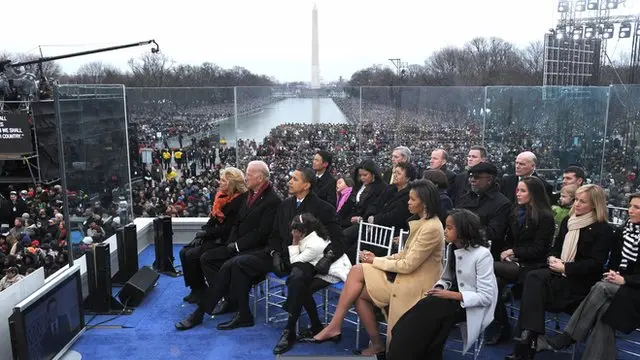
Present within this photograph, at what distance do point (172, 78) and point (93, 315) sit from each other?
172ft

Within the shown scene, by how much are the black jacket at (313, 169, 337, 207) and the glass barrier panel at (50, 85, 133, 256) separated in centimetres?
240

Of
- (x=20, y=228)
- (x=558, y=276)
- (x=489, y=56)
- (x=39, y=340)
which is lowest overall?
(x=20, y=228)

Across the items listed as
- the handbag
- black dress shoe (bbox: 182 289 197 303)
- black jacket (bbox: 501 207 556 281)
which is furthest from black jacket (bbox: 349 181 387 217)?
black dress shoe (bbox: 182 289 197 303)

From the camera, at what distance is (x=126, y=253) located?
4938mm

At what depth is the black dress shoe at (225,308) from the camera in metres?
4.37

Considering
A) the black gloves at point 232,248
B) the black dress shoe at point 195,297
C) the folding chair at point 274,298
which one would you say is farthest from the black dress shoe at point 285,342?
the black dress shoe at point 195,297

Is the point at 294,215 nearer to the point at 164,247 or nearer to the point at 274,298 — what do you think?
the point at 274,298

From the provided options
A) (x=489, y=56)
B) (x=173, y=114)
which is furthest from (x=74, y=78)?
(x=173, y=114)

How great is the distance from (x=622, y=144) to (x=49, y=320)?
1122 cm

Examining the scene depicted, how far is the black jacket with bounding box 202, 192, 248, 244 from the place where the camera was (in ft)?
15.0

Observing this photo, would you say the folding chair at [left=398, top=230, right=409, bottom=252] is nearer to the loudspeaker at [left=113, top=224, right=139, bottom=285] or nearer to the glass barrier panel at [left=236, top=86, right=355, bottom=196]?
the loudspeaker at [left=113, top=224, right=139, bottom=285]

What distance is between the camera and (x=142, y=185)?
13.9 m

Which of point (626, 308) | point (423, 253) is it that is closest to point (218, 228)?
point (423, 253)

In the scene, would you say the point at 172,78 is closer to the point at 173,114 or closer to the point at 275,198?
the point at 173,114
